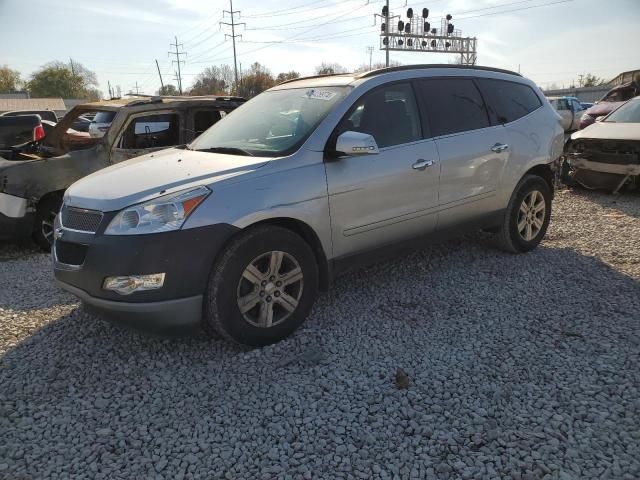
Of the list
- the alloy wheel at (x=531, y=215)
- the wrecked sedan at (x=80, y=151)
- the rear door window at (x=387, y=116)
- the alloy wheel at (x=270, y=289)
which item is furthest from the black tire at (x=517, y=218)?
the wrecked sedan at (x=80, y=151)

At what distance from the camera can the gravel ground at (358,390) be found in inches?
93.1

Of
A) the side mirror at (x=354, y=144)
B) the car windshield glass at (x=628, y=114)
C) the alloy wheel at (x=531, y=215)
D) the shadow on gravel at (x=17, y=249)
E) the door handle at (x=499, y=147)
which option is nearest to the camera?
the side mirror at (x=354, y=144)

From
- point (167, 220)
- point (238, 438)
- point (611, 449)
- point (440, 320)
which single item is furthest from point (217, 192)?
point (611, 449)

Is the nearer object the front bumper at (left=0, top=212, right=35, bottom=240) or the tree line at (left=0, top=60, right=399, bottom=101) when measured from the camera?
the front bumper at (left=0, top=212, right=35, bottom=240)

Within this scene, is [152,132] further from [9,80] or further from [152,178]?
[9,80]

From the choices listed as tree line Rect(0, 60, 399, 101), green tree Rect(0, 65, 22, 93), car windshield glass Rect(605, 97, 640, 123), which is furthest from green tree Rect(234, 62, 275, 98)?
car windshield glass Rect(605, 97, 640, 123)

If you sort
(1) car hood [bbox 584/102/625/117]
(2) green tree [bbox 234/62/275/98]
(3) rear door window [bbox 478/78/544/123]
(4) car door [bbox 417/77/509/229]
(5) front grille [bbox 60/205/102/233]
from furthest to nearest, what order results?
1. (2) green tree [bbox 234/62/275/98]
2. (1) car hood [bbox 584/102/625/117]
3. (3) rear door window [bbox 478/78/544/123]
4. (4) car door [bbox 417/77/509/229]
5. (5) front grille [bbox 60/205/102/233]

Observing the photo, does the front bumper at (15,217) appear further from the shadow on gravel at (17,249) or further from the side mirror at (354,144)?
the side mirror at (354,144)

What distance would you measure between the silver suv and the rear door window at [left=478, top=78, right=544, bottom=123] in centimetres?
2

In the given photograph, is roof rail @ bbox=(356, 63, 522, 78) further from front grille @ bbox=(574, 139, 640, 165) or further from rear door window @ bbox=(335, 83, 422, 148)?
front grille @ bbox=(574, 139, 640, 165)

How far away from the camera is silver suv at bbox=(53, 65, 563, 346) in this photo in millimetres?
2979

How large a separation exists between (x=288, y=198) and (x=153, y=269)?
960 mm

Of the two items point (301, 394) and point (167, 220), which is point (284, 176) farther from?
point (301, 394)

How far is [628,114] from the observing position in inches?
325
